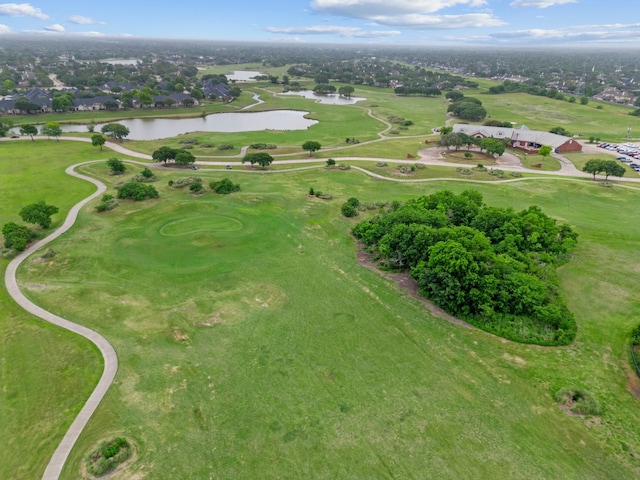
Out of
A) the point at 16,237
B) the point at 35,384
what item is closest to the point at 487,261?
the point at 35,384

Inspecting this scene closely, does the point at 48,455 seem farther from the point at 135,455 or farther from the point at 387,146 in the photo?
the point at 387,146

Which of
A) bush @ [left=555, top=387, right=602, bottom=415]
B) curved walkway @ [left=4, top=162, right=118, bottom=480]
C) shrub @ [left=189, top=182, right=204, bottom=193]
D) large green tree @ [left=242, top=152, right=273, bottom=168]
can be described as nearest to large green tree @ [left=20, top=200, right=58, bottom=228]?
curved walkway @ [left=4, top=162, right=118, bottom=480]

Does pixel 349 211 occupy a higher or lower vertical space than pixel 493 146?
lower

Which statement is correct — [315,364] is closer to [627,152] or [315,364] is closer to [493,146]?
[493,146]

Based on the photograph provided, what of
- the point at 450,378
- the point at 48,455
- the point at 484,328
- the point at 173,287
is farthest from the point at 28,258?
the point at 484,328

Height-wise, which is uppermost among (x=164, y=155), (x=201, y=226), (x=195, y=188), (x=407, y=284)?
(x=164, y=155)

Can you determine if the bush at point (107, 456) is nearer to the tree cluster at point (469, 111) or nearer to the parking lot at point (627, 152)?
the parking lot at point (627, 152)

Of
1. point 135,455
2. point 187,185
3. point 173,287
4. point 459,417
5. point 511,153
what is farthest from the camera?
point 511,153
